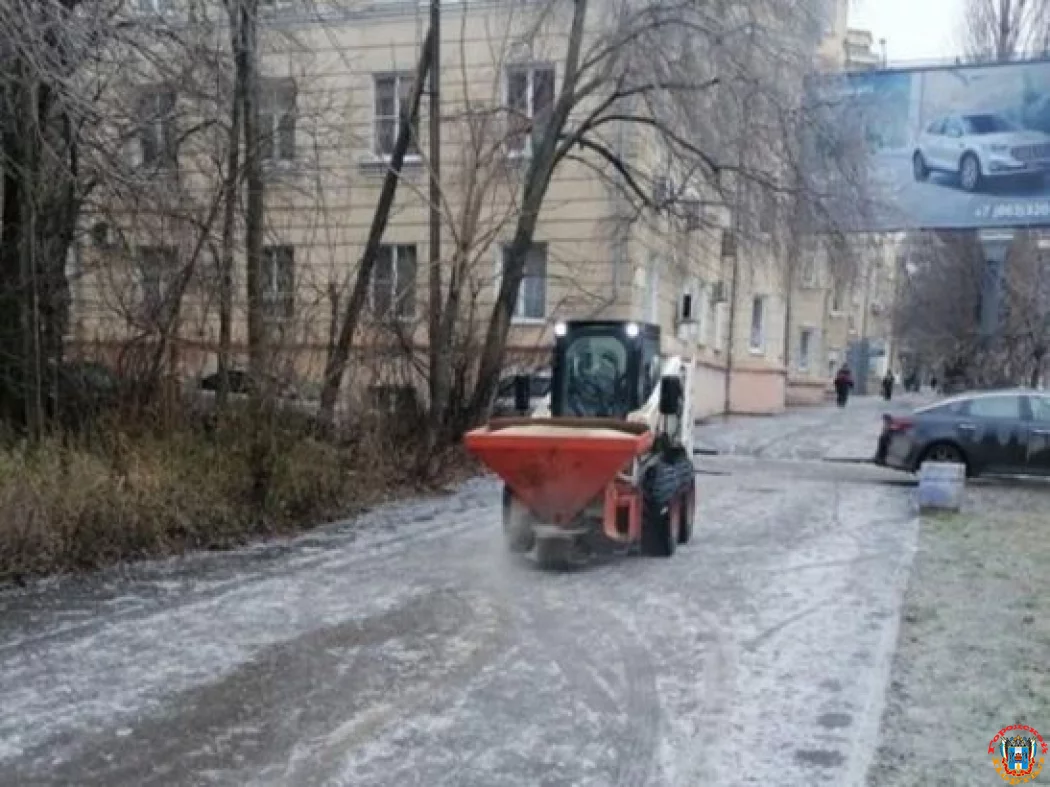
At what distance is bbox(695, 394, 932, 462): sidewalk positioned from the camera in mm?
23156

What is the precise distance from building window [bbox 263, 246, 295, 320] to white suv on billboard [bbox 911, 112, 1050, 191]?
15.5 metres

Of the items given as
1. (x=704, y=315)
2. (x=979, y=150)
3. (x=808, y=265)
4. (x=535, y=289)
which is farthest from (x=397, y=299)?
(x=704, y=315)

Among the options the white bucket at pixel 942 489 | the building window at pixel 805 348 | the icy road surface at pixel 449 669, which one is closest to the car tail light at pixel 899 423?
the white bucket at pixel 942 489

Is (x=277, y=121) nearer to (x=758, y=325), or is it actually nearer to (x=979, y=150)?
(x=979, y=150)

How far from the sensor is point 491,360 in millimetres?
18469

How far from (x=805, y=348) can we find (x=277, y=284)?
36.8 m

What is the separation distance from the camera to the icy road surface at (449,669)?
5.39 metres

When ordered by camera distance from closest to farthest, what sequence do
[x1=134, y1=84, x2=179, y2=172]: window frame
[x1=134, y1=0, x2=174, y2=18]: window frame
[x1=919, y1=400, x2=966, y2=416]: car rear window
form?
1. [x1=134, y1=0, x2=174, y2=18]: window frame
2. [x1=134, y1=84, x2=179, y2=172]: window frame
3. [x1=919, y1=400, x2=966, y2=416]: car rear window

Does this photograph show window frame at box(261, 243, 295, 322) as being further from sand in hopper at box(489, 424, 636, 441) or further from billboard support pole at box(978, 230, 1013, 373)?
billboard support pole at box(978, 230, 1013, 373)

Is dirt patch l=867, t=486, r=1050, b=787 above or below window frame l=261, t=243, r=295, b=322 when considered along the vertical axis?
below

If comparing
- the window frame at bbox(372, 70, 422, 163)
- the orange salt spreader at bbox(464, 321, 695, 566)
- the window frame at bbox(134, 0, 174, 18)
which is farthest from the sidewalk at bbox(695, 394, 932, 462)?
the window frame at bbox(134, 0, 174, 18)

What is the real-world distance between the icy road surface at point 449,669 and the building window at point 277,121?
5415 millimetres

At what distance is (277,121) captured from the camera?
1472cm

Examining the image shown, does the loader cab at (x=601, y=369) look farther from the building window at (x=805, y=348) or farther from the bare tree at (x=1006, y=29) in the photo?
the building window at (x=805, y=348)
